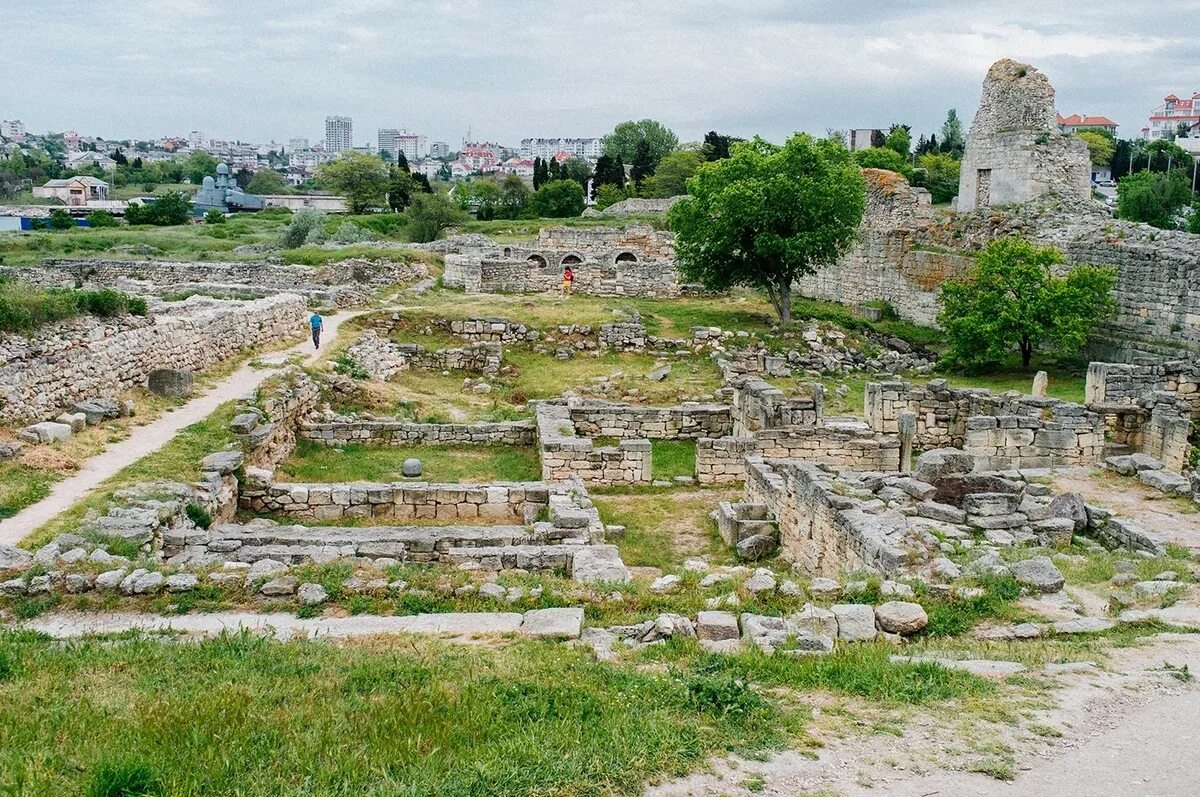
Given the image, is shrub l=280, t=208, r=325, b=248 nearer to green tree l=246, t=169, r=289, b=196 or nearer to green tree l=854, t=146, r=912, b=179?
green tree l=854, t=146, r=912, b=179

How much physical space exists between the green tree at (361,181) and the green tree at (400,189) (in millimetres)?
605

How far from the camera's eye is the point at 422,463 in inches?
673

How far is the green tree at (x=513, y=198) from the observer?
256 ft

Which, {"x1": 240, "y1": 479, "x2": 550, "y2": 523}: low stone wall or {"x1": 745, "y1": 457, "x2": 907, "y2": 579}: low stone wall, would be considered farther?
{"x1": 240, "y1": 479, "x2": 550, "y2": 523}: low stone wall

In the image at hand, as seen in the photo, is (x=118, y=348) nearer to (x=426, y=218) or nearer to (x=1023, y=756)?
(x=1023, y=756)

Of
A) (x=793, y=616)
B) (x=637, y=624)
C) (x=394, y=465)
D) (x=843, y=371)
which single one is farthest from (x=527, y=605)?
(x=843, y=371)

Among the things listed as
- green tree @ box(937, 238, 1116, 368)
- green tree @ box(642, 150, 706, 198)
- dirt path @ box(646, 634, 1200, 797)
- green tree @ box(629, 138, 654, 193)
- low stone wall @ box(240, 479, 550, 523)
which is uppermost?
green tree @ box(629, 138, 654, 193)

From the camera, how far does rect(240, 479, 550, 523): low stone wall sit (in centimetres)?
1388

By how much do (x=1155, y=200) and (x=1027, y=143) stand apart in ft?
113

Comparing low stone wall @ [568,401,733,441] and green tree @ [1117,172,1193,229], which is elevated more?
green tree @ [1117,172,1193,229]

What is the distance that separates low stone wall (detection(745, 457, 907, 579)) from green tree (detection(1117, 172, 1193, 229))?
49.3 meters

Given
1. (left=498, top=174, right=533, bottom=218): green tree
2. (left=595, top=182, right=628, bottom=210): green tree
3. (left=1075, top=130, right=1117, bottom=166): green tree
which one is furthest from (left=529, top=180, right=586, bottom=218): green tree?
(left=1075, top=130, right=1117, bottom=166): green tree

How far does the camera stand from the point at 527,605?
9.11 meters

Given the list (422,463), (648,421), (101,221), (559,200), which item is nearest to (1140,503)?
(648,421)
